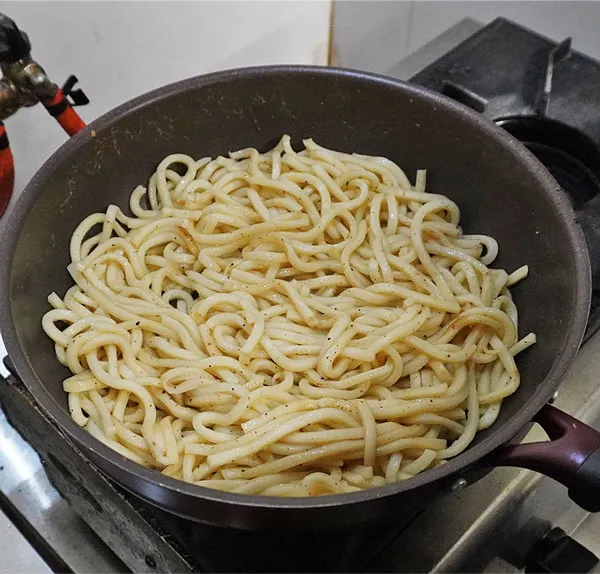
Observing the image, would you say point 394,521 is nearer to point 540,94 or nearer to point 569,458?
point 569,458

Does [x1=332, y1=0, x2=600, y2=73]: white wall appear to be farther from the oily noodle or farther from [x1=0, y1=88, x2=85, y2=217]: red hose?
[x1=0, y1=88, x2=85, y2=217]: red hose

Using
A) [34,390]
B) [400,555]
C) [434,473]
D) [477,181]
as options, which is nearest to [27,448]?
[34,390]

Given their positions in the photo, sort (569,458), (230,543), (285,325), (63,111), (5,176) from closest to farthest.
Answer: (569,458)
(230,543)
(285,325)
(63,111)
(5,176)

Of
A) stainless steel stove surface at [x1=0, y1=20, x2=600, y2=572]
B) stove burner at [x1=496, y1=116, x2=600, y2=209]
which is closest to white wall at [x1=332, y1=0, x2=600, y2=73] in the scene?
stainless steel stove surface at [x1=0, y1=20, x2=600, y2=572]

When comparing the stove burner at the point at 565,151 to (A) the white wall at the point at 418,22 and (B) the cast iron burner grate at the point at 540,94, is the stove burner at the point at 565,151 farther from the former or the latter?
(A) the white wall at the point at 418,22

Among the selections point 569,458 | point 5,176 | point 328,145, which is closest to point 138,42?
point 5,176

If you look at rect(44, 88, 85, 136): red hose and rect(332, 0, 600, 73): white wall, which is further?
rect(332, 0, 600, 73): white wall
